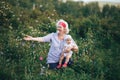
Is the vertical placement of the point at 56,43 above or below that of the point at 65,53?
above

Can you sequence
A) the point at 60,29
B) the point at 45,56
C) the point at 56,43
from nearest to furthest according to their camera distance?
the point at 60,29, the point at 56,43, the point at 45,56

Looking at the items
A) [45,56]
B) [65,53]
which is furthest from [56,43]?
[45,56]

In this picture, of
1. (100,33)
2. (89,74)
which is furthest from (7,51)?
(100,33)

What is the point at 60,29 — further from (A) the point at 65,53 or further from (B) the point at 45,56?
(B) the point at 45,56

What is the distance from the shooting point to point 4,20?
1030cm

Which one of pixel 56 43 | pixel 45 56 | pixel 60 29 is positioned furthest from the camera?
pixel 45 56

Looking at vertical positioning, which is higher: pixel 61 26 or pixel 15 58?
pixel 61 26

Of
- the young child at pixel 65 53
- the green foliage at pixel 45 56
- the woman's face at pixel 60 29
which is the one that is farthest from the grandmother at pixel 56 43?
the green foliage at pixel 45 56

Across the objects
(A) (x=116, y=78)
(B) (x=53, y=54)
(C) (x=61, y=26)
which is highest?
(C) (x=61, y=26)

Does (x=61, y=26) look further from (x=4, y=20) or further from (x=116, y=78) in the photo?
(x=4, y=20)

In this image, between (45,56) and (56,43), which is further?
(45,56)

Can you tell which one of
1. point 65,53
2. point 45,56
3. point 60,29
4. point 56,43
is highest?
point 60,29

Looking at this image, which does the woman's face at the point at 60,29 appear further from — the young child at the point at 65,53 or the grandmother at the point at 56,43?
the young child at the point at 65,53

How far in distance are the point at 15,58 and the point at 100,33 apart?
400cm
